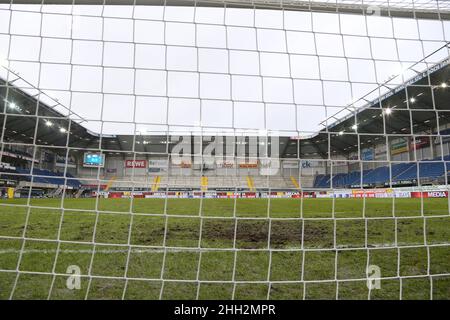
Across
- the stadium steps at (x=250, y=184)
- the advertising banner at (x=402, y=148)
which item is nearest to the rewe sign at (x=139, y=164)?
the stadium steps at (x=250, y=184)

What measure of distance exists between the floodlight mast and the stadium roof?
791mm

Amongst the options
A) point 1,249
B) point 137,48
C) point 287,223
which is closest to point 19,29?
point 137,48

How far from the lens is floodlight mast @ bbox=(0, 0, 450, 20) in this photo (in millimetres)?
3787

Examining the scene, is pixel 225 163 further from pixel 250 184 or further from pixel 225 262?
pixel 225 262

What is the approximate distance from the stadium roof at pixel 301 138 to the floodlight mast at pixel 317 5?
2.60 feet

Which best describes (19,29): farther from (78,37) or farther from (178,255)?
(178,255)

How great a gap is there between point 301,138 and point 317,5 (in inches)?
72.7

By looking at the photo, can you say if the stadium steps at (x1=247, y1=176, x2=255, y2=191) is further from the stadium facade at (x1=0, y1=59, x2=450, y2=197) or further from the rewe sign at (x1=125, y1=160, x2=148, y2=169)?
the rewe sign at (x1=125, y1=160, x2=148, y2=169)

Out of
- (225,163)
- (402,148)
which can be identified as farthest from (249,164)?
(402,148)

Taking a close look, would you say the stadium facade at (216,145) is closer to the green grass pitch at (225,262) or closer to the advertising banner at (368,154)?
the advertising banner at (368,154)

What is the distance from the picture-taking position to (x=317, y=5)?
4.03 meters

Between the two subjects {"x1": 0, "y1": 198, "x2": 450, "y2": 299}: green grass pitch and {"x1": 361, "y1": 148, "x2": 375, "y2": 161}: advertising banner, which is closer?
{"x1": 0, "y1": 198, "x2": 450, "y2": 299}: green grass pitch

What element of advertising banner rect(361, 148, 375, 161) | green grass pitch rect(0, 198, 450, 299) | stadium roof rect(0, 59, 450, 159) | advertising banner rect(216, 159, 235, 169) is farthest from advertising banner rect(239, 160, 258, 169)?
advertising banner rect(361, 148, 375, 161)
